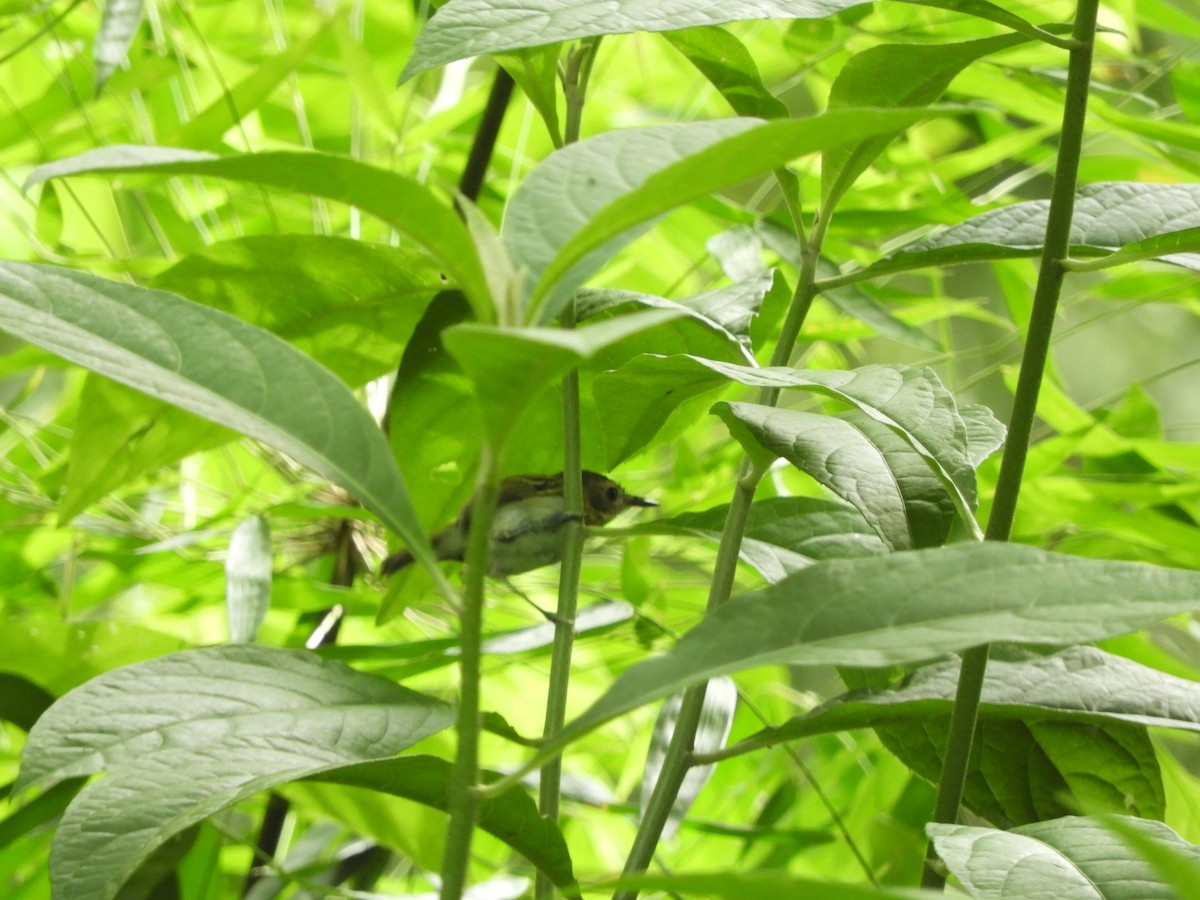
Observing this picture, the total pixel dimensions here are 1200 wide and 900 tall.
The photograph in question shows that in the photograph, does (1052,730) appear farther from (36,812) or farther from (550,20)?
(36,812)

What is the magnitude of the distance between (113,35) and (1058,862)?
64 cm

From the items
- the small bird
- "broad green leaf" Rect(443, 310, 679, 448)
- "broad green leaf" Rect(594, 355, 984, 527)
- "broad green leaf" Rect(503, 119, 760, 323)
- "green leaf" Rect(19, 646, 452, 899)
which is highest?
"broad green leaf" Rect(503, 119, 760, 323)

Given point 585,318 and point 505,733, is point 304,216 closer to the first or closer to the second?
point 585,318

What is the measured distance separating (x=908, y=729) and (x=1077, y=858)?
0.11 m

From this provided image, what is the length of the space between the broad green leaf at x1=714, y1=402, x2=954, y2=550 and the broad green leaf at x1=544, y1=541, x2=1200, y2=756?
0.18 ft

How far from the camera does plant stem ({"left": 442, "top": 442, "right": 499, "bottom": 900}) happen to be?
0.92 feet

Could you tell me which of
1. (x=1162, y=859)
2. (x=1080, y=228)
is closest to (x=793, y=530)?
(x=1080, y=228)

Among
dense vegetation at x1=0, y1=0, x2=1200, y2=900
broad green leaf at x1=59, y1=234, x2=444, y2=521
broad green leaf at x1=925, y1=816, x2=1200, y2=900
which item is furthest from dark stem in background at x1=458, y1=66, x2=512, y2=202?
broad green leaf at x1=925, y1=816, x2=1200, y2=900

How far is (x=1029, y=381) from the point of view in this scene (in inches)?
15.1

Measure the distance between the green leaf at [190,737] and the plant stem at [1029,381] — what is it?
0.59 ft

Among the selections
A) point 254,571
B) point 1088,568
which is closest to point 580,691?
point 254,571

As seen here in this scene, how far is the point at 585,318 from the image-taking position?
19.9 inches

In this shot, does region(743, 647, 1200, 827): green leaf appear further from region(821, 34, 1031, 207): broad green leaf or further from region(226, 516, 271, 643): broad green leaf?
region(226, 516, 271, 643): broad green leaf

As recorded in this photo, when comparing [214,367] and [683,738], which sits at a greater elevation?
[214,367]
